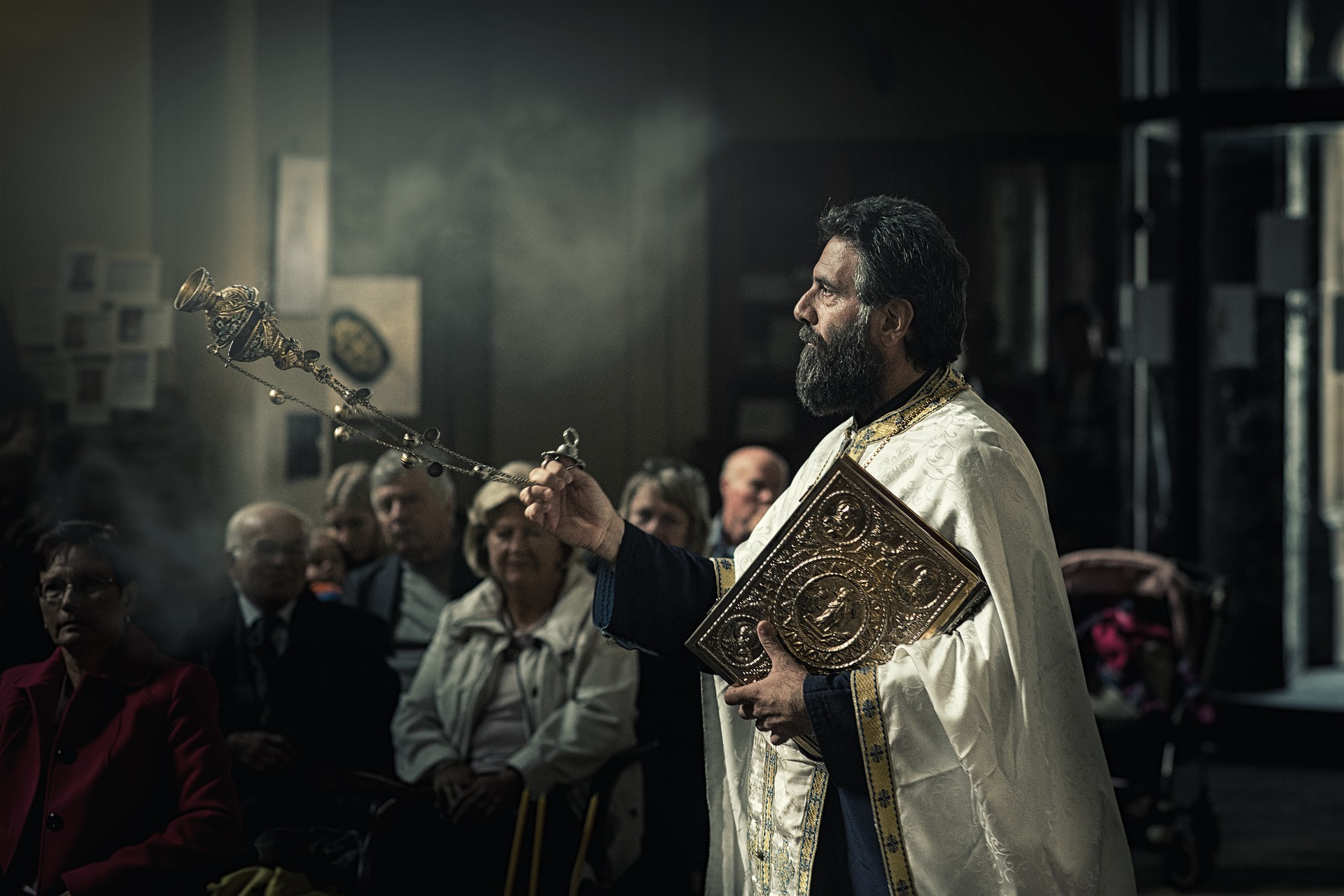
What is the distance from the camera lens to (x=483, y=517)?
3.75 m

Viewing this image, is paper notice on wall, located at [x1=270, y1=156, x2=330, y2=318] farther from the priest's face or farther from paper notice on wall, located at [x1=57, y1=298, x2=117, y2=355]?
the priest's face

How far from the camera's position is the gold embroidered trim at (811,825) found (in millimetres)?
2201

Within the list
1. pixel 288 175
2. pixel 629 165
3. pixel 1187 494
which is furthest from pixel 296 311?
pixel 1187 494

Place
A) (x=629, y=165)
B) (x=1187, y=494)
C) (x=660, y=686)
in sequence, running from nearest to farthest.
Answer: (x=660, y=686), (x=1187, y=494), (x=629, y=165)

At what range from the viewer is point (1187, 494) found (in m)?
6.32

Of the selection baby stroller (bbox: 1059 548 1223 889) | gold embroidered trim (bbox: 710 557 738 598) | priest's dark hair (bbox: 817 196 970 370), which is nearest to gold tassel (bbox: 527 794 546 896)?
gold embroidered trim (bbox: 710 557 738 598)

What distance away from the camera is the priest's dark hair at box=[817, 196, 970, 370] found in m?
2.17

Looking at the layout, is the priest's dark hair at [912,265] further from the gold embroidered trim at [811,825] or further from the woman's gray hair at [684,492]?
the woman's gray hair at [684,492]

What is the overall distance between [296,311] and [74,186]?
1040 millimetres

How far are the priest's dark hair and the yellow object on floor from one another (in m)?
1.69

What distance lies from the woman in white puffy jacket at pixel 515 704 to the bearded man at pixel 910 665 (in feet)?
3.52

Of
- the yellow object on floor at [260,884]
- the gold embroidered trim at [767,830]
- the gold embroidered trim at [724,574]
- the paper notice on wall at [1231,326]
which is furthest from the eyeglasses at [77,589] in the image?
the paper notice on wall at [1231,326]

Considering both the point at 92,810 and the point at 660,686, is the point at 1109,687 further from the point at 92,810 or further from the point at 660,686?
the point at 92,810

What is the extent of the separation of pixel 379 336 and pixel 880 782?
4532mm
